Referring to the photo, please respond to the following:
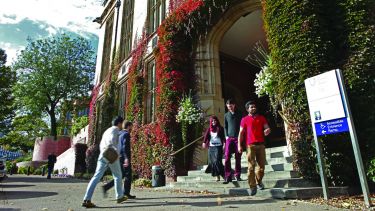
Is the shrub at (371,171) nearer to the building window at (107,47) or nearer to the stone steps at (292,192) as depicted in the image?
the stone steps at (292,192)

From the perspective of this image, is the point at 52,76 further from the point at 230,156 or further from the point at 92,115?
the point at 230,156

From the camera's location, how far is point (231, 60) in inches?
587

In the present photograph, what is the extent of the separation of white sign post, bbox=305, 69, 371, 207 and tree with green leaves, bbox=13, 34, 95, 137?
33.5 metres

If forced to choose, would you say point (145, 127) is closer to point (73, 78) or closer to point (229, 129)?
point (229, 129)

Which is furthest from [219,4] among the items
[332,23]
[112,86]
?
[112,86]

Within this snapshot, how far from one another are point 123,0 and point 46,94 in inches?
753

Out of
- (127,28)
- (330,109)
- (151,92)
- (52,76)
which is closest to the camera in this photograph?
(330,109)

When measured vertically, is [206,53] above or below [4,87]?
below

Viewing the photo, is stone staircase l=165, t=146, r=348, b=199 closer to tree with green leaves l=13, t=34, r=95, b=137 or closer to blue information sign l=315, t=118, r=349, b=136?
blue information sign l=315, t=118, r=349, b=136

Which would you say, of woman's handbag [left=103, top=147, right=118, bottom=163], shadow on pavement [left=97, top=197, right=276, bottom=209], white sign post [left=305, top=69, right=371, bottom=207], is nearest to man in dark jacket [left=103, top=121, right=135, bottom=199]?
woman's handbag [left=103, top=147, right=118, bottom=163]

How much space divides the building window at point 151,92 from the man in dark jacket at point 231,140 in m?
6.26

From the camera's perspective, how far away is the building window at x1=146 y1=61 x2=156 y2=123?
13.3 metres

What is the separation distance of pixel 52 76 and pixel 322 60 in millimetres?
33202

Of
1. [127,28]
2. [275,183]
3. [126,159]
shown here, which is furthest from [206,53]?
[127,28]
